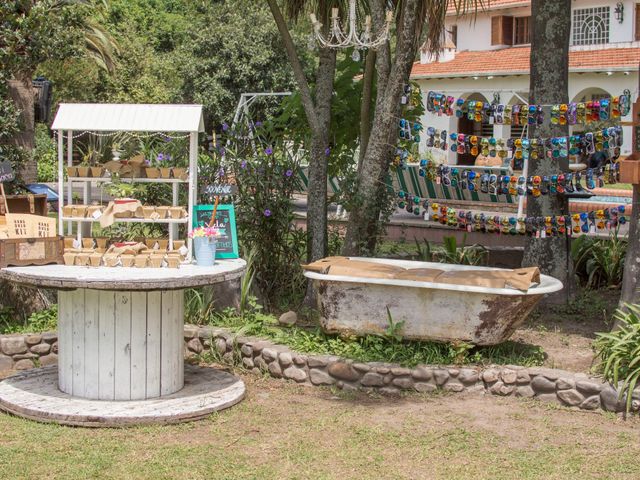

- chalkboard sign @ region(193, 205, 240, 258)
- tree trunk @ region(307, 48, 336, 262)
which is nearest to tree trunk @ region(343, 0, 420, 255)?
tree trunk @ region(307, 48, 336, 262)

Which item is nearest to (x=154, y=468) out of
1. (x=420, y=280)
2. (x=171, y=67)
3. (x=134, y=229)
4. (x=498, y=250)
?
(x=420, y=280)

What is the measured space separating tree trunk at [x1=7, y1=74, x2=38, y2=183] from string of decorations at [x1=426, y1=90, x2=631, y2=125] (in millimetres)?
3793

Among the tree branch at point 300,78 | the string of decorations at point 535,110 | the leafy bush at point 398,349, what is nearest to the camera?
the leafy bush at point 398,349

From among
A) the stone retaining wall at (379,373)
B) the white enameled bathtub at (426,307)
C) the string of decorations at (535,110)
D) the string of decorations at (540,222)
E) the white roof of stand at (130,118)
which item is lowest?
the stone retaining wall at (379,373)

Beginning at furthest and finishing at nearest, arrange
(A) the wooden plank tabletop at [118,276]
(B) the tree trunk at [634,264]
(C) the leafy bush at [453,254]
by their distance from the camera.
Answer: (C) the leafy bush at [453,254]
(B) the tree trunk at [634,264]
(A) the wooden plank tabletop at [118,276]

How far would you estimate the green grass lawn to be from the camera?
5.22 metres

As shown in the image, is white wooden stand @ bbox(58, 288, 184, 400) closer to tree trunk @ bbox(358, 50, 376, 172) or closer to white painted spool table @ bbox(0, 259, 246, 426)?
white painted spool table @ bbox(0, 259, 246, 426)

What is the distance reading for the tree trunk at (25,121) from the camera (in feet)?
28.5

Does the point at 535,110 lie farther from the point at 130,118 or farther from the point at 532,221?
the point at 130,118

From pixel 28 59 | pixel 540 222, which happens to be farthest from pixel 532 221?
pixel 28 59

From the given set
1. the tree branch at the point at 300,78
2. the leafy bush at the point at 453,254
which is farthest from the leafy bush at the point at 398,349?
the leafy bush at the point at 453,254

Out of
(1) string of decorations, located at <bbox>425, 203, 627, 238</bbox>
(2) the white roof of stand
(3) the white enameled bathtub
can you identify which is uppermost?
(2) the white roof of stand

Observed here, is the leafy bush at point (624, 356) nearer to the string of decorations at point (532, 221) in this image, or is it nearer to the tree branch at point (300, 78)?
the string of decorations at point (532, 221)

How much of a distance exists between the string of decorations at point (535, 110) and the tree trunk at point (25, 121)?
12.4 feet
